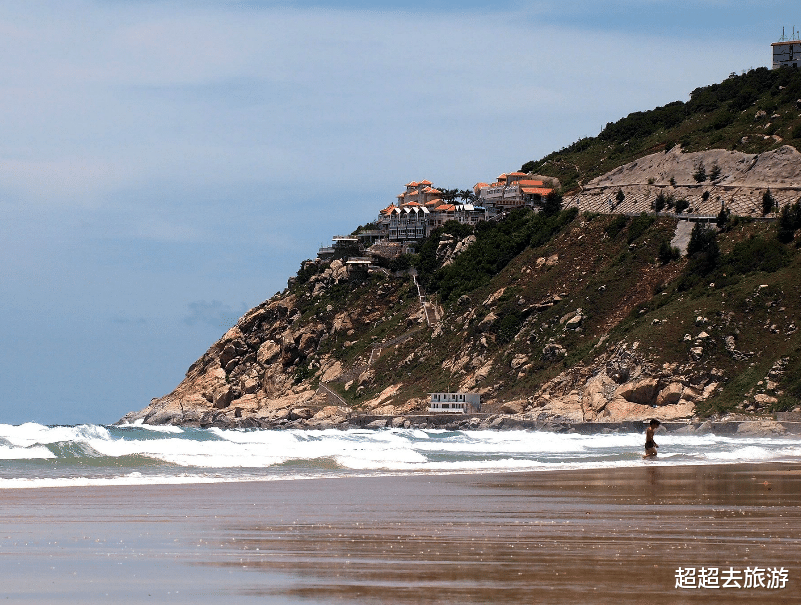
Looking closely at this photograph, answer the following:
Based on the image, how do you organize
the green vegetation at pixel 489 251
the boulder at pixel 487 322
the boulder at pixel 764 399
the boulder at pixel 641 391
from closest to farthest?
the boulder at pixel 764 399 < the boulder at pixel 641 391 < the boulder at pixel 487 322 < the green vegetation at pixel 489 251

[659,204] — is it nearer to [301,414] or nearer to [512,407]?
[512,407]

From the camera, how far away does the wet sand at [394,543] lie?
1059cm

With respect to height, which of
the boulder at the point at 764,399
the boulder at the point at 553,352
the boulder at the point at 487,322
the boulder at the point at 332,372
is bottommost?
the boulder at the point at 764,399

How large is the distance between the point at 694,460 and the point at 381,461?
9279 mm

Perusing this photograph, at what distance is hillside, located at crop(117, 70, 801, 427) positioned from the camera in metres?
74.0

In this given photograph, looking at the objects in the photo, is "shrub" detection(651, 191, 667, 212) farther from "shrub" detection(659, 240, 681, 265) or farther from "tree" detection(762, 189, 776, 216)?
"tree" detection(762, 189, 776, 216)

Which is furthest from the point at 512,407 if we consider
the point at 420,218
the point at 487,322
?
the point at 420,218

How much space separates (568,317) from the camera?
87.3 m

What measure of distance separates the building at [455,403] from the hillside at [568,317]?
3.91 feet

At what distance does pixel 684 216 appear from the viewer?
92500 mm

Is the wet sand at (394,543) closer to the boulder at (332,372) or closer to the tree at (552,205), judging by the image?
the boulder at (332,372)

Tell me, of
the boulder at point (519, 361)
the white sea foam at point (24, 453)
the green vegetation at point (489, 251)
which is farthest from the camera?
the green vegetation at point (489, 251)

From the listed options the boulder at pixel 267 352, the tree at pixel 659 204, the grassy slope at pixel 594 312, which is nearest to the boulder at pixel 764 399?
the grassy slope at pixel 594 312

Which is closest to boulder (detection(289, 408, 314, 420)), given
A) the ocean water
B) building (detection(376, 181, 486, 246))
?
building (detection(376, 181, 486, 246))
